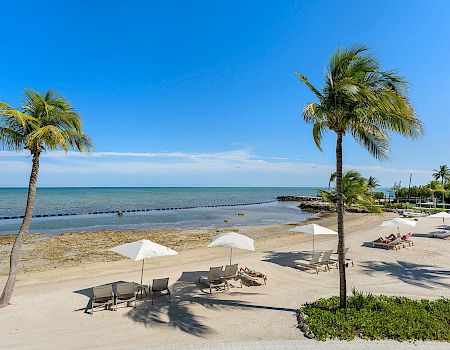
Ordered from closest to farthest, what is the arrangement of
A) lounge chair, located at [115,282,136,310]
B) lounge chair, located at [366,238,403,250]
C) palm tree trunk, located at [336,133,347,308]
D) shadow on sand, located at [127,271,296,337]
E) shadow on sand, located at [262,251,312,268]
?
shadow on sand, located at [127,271,296,337] → palm tree trunk, located at [336,133,347,308] → lounge chair, located at [115,282,136,310] → shadow on sand, located at [262,251,312,268] → lounge chair, located at [366,238,403,250]

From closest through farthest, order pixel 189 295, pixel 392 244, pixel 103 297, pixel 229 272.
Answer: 1. pixel 103 297
2. pixel 189 295
3. pixel 229 272
4. pixel 392 244

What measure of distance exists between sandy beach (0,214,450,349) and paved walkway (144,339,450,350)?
0.92 feet

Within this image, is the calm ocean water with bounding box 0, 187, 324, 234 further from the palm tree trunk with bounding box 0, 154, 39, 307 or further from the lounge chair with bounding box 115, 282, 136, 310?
the lounge chair with bounding box 115, 282, 136, 310

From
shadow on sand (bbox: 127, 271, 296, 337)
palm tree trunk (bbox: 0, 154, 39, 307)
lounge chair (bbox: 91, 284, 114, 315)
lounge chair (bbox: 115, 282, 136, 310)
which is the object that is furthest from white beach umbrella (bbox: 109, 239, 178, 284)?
palm tree trunk (bbox: 0, 154, 39, 307)

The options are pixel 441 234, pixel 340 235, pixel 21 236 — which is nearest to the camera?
pixel 340 235

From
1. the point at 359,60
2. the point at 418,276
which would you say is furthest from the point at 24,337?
the point at 418,276

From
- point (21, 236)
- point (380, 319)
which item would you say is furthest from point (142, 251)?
point (380, 319)

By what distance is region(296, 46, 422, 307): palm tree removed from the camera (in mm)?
7422

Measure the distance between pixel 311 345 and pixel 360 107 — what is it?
580 centimetres

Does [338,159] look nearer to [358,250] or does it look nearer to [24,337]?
[24,337]

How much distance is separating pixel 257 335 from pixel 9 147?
30.7 feet

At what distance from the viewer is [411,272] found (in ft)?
42.2

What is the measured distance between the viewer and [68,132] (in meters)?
10.0

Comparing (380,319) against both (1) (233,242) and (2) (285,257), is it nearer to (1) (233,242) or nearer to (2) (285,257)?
(1) (233,242)
